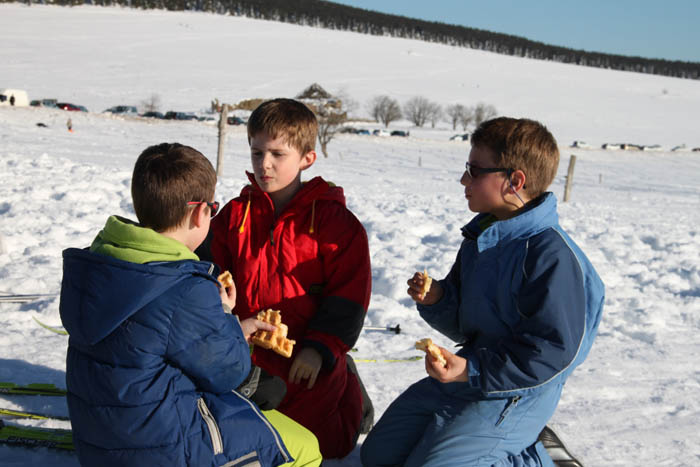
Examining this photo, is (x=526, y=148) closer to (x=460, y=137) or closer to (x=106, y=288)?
Result: (x=106, y=288)

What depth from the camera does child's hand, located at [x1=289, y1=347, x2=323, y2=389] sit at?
2.57m

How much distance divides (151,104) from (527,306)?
47458mm

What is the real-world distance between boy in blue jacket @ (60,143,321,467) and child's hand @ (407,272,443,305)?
803mm

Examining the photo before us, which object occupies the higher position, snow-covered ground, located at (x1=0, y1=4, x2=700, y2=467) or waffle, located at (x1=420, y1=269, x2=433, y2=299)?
waffle, located at (x1=420, y1=269, x2=433, y2=299)

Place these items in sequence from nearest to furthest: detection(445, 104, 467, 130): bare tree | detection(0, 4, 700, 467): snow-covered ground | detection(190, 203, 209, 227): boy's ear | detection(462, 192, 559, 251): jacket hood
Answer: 1. detection(190, 203, 209, 227): boy's ear
2. detection(462, 192, 559, 251): jacket hood
3. detection(0, 4, 700, 467): snow-covered ground
4. detection(445, 104, 467, 130): bare tree

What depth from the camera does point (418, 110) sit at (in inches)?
2363

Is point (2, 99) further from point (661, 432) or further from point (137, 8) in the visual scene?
point (137, 8)

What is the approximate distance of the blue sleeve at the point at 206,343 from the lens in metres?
1.75

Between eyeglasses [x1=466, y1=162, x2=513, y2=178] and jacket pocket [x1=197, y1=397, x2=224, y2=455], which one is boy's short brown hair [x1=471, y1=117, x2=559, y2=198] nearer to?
eyeglasses [x1=466, y1=162, x2=513, y2=178]

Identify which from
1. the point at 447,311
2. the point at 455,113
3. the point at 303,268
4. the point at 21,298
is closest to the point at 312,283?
the point at 303,268

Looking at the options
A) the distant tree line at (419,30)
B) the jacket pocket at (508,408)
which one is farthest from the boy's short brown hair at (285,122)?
the distant tree line at (419,30)

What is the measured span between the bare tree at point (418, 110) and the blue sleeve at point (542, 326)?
58.6 meters

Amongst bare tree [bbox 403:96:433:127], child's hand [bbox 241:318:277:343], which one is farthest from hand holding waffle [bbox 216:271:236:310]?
bare tree [bbox 403:96:433:127]

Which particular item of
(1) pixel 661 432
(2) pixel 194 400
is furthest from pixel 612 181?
(2) pixel 194 400
